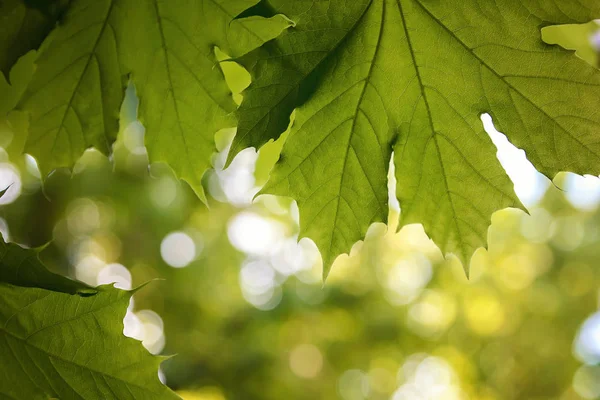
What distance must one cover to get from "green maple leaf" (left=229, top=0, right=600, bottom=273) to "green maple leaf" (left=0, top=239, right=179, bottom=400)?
32 centimetres

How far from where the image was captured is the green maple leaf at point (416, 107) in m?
0.93

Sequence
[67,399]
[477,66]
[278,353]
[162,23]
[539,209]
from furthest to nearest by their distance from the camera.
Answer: [539,209], [278,353], [162,23], [477,66], [67,399]

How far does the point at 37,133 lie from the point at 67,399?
0.61 meters

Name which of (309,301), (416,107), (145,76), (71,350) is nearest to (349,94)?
(416,107)

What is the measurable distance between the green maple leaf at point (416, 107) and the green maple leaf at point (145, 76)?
13cm

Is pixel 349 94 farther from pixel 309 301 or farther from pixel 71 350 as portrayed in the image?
pixel 309 301

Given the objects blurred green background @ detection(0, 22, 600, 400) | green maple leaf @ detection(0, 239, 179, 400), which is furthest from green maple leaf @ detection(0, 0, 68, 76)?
blurred green background @ detection(0, 22, 600, 400)

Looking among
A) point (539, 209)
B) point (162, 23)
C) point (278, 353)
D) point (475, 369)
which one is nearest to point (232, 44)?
point (162, 23)

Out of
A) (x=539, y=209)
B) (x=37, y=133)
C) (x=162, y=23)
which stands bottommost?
(x=539, y=209)

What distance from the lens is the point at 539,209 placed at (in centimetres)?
961

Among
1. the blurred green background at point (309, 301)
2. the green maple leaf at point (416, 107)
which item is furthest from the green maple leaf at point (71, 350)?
the blurred green background at point (309, 301)

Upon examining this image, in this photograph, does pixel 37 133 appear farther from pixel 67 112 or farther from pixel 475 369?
pixel 475 369

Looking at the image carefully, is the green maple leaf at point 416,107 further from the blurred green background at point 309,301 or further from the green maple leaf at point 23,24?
the blurred green background at point 309,301

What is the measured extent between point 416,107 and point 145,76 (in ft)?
1.78
